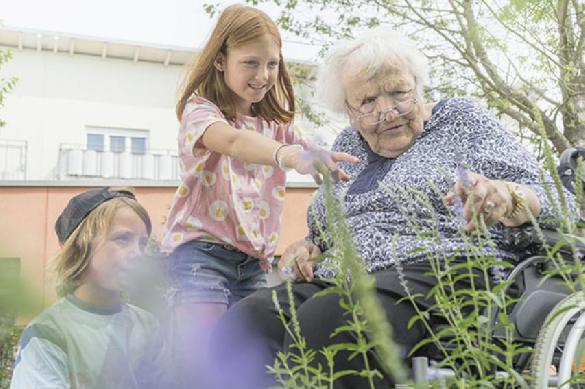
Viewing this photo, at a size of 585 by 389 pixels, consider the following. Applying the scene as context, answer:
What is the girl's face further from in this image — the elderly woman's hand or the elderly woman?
the elderly woman's hand

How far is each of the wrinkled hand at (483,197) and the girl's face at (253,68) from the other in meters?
1.01

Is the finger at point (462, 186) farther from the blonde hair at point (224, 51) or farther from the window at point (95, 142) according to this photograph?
the window at point (95, 142)

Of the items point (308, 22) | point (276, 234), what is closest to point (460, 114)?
point (276, 234)

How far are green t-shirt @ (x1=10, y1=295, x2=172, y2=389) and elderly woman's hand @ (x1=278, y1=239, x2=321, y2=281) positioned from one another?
2.32 ft

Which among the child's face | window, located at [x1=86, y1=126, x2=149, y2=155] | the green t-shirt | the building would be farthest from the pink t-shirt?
window, located at [x1=86, y1=126, x2=149, y2=155]

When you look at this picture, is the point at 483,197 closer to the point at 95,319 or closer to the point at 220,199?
the point at 95,319

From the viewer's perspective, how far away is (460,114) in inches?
91.4

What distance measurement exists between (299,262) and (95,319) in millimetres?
1147

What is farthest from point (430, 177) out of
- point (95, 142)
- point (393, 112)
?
point (95, 142)

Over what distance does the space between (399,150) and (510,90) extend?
21.4 feet

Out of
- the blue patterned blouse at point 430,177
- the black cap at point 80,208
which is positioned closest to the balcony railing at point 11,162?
the black cap at point 80,208

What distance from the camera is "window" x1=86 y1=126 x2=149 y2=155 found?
79.3 ft

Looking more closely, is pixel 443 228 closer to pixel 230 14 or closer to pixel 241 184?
pixel 241 184

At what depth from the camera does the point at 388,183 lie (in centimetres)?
220
